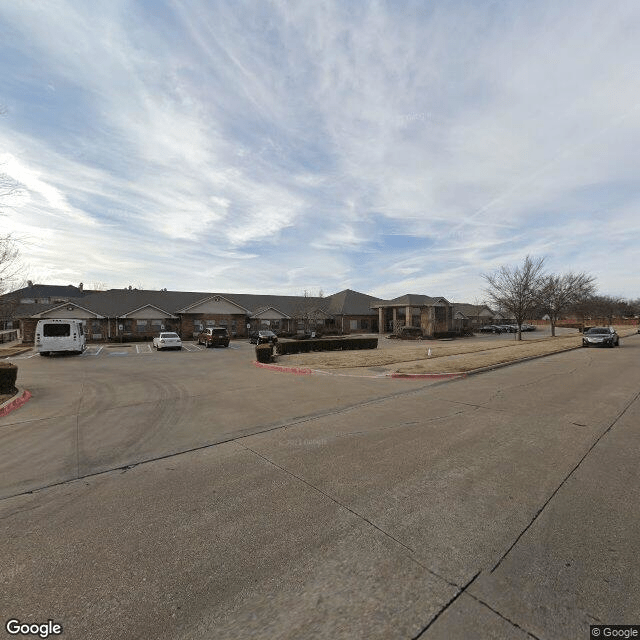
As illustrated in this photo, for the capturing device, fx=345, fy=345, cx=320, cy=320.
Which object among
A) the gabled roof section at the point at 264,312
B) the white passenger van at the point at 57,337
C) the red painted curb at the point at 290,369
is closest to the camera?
the red painted curb at the point at 290,369

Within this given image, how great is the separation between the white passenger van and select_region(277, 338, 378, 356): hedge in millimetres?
13636

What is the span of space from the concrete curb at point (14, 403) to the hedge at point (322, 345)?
14622mm

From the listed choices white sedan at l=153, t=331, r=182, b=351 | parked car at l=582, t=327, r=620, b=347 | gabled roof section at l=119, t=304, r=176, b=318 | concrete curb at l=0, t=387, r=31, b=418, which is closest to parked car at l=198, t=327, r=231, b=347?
white sedan at l=153, t=331, r=182, b=351

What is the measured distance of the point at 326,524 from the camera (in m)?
3.42

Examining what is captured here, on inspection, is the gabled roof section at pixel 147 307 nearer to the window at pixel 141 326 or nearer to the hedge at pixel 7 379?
the window at pixel 141 326

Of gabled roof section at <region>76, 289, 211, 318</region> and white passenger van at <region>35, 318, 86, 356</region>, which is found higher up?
gabled roof section at <region>76, 289, 211, 318</region>

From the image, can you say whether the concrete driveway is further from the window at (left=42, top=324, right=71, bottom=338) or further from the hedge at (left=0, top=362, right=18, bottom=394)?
the window at (left=42, top=324, right=71, bottom=338)

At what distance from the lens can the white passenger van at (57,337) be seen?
21859 mm

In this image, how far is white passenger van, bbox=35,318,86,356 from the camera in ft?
71.7

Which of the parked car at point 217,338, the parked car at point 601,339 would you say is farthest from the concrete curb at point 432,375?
the parked car at point 217,338

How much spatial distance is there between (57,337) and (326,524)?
2543 cm

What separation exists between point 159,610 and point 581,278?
56.3m

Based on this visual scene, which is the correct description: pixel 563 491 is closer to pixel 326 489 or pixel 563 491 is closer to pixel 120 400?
pixel 326 489

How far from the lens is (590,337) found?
24.4 meters
